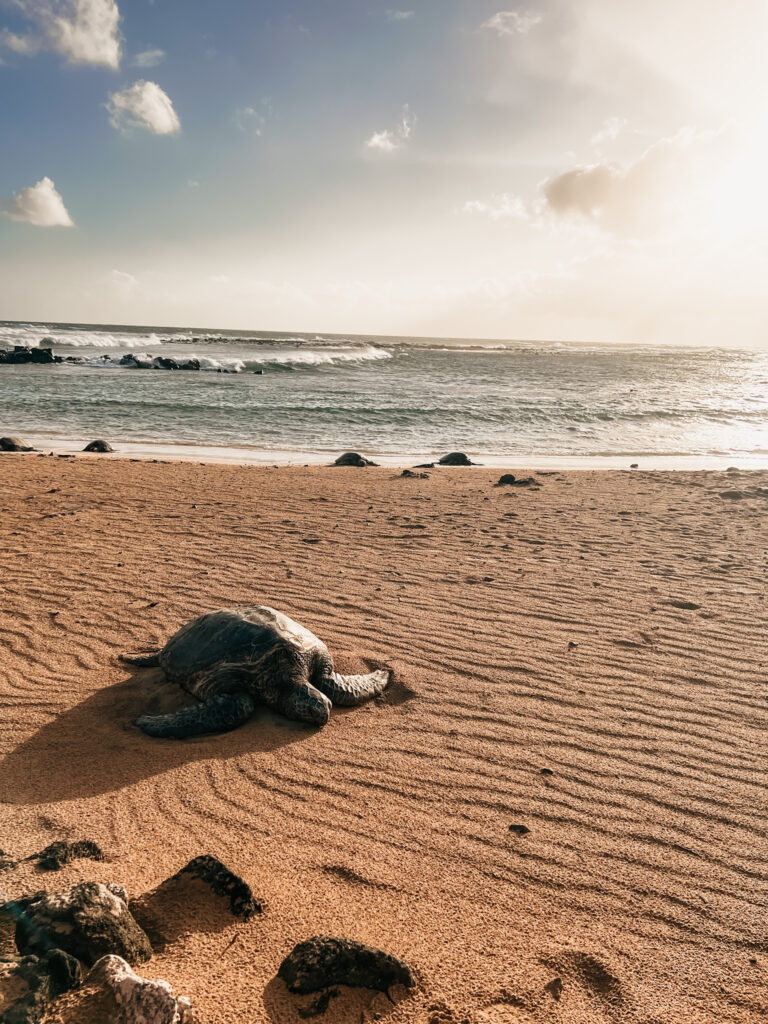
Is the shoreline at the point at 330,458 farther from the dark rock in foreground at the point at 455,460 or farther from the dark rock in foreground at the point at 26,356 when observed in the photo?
the dark rock in foreground at the point at 26,356

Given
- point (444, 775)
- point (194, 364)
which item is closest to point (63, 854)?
point (444, 775)

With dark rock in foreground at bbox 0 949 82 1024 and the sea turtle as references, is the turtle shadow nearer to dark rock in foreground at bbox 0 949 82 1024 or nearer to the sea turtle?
the sea turtle

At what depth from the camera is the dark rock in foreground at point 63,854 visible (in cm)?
292

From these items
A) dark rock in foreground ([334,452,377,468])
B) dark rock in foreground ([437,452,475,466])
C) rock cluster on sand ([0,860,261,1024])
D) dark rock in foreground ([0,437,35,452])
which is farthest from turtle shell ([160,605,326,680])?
dark rock in foreground ([0,437,35,452])

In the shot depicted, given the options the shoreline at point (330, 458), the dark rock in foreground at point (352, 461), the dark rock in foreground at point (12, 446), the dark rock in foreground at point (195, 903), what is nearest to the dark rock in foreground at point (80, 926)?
the dark rock in foreground at point (195, 903)

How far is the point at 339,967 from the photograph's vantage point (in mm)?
2406

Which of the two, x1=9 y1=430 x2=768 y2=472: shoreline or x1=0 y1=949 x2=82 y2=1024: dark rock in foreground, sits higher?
x1=9 y1=430 x2=768 y2=472: shoreline

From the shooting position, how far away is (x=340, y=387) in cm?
3553

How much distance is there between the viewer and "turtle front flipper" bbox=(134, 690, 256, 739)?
4.24 metres

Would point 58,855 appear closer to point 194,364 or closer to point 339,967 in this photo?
point 339,967

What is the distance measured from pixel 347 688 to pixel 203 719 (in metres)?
1.08

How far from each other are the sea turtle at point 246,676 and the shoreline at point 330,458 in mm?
11138

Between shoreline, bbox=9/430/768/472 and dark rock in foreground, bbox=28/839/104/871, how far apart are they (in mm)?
12812

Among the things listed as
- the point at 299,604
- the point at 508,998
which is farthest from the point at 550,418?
the point at 508,998
